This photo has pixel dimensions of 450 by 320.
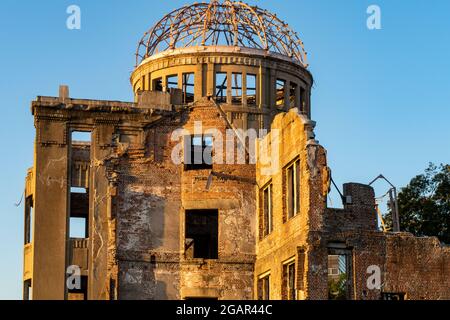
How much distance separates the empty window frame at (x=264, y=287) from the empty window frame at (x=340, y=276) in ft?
6.20

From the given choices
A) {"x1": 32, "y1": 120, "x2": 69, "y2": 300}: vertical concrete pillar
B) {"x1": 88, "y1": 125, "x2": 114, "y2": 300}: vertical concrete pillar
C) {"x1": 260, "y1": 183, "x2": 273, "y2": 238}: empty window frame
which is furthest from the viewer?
{"x1": 88, "y1": 125, "x2": 114, "y2": 300}: vertical concrete pillar

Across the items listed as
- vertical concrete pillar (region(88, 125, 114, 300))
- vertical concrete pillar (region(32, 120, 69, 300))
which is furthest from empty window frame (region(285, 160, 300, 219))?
vertical concrete pillar (region(32, 120, 69, 300))

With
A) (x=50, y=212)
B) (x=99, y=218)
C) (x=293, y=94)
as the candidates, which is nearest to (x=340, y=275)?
(x=293, y=94)

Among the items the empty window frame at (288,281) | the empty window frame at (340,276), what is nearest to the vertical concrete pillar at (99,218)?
the empty window frame at (288,281)

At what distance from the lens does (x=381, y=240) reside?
25.7 m

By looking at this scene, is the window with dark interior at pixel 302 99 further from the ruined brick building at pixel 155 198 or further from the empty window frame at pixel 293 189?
the empty window frame at pixel 293 189

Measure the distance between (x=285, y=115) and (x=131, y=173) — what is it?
18.7ft

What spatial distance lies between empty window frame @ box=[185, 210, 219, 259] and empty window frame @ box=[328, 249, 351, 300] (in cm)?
426

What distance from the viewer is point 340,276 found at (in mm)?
32500

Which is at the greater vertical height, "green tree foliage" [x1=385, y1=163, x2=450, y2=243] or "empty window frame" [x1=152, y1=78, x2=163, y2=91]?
"empty window frame" [x1=152, y1=78, x2=163, y2=91]

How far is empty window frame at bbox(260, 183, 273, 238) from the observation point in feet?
97.2

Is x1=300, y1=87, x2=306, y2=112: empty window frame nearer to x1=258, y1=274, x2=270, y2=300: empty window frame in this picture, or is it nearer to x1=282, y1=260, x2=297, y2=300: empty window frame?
x1=258, y1=274, x2=270, y2=300: empty window frame
